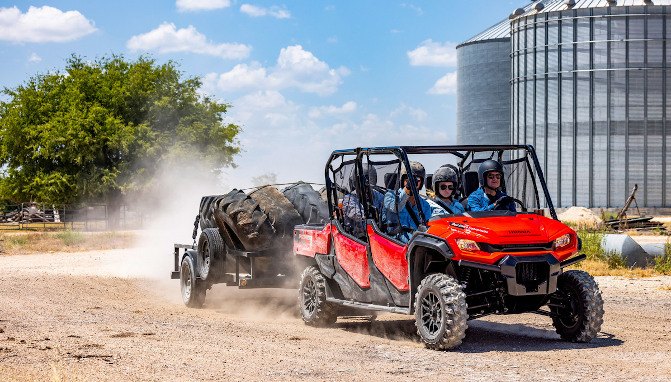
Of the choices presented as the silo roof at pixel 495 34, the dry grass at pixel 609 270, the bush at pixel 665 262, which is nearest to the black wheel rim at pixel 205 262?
the dry grass at pixel 609 270

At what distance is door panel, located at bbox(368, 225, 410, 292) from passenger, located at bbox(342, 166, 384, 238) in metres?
0.36

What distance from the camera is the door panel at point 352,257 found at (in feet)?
43.9

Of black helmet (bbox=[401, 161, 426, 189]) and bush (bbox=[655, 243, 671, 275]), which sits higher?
black helmet (bbox=[401, 161, 426, 189])

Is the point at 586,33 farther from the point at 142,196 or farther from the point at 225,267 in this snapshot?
the point at 225,267

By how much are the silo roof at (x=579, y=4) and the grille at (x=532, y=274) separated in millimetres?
53679

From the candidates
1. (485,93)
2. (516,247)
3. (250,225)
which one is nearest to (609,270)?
(250,225)

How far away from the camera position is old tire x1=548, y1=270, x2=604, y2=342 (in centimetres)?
1213

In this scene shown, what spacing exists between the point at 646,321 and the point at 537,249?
4.17 meters

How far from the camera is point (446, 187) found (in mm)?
12867

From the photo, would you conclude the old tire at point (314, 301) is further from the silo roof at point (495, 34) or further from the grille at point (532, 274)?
the silo roof at point (495, 34)

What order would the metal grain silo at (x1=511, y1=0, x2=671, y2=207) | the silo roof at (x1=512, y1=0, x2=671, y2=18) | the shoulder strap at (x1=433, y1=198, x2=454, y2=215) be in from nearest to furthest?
the shoulder strap at (x1=433, y1=198, x2=454, y2=215) < the metal grain silo at (x1=511, y1=0, x2=671, y2=207) < the silo roof at (x1=512, y1=0, x2=671, y2=18)

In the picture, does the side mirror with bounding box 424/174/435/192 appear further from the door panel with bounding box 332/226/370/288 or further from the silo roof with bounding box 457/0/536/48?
the silo roof with bounding box 457/0/536/48

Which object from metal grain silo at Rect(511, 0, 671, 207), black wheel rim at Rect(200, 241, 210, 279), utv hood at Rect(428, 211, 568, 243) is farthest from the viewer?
metal grain silo at Rect(511, 0, 671, 207)

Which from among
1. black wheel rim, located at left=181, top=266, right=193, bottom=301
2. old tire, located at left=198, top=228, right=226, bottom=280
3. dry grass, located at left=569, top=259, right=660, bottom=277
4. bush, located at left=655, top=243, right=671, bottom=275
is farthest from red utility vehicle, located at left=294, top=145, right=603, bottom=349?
bush, located at left=655, top=243, right=671, bottom=275
